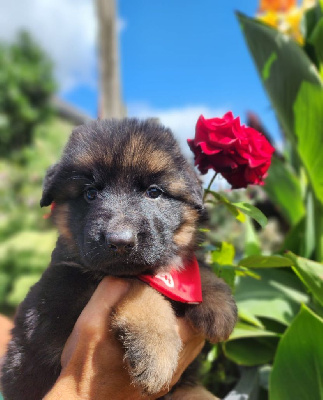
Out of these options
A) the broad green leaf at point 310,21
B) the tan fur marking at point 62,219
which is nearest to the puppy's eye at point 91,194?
the tan fur marking at point 62,219

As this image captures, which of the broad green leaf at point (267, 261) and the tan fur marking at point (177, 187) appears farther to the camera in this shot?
the broad green leaf at point (267, 261)

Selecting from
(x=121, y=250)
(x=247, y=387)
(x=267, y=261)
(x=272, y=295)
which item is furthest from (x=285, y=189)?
(x=121, y=250)

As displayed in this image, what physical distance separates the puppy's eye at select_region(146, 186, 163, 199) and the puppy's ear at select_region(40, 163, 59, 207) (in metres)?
0.42

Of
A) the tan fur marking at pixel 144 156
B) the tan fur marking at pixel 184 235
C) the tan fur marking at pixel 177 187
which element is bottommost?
the tan fur marking at pixel 184 235

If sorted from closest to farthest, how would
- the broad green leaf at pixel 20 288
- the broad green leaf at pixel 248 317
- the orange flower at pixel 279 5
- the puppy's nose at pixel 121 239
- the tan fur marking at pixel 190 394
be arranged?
the puppy's nose at pixel 121 239, the tan fur marking at pixel 190 394, the broad green leaf at pixel 248 317, the orange flower at pixel 279 5, the broad green leaf at pixel 20 288

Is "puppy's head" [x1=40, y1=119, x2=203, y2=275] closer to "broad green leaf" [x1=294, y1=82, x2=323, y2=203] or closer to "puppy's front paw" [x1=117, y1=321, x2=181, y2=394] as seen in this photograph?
"puppy's front paw" [x1=117, y1=321, x2=181, y2=394]

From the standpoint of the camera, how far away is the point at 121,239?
1301 mm

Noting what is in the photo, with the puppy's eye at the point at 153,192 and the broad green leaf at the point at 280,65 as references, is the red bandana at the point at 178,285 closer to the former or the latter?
the puppy's eye at the point at 153,192

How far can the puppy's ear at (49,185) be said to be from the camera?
5.40 feet

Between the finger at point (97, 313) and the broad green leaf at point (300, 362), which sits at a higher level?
the finger at point (97, 313)

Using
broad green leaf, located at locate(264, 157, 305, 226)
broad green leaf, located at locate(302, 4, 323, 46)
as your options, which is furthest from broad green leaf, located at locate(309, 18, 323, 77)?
broad green leaf, located at locate(264, 157, 305, 226)

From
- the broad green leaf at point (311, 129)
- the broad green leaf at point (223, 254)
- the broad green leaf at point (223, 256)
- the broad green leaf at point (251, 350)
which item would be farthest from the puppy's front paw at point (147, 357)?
the broad green leaf at point (311, 129)

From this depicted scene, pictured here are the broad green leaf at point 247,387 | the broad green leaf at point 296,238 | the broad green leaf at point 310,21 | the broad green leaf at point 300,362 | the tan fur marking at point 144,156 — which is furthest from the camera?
the broad green leaf at point 296,238

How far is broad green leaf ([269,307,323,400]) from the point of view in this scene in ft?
5.38
